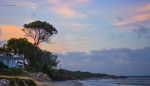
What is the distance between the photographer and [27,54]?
94062 millimetres

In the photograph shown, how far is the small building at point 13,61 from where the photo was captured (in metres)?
79.1

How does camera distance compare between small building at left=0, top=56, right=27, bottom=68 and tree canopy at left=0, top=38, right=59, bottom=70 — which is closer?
small building at left=0, top=56, right=27, bottom=68

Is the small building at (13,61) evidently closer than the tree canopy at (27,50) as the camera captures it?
Yes

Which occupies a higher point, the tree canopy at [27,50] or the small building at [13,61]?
the tree canopy at [27,50]

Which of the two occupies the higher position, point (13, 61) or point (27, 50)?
point (27, 50)

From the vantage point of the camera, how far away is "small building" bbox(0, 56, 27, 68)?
7906cm

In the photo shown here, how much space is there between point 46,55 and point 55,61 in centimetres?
715

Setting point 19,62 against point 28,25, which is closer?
point 19,62

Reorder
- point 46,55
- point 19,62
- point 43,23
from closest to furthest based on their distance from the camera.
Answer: point 19,62 < point 43,23 < point 46,55

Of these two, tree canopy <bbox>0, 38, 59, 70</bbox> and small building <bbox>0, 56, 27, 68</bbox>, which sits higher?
tree canopy <bbox>0, 38, 59, 70</bbox>

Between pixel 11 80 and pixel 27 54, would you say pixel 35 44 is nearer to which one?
pixel 27 54

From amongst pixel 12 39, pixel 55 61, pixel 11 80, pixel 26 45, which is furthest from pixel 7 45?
pixel 11 80

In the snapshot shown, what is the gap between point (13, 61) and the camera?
83.2 meters

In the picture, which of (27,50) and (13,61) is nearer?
(13,61)
